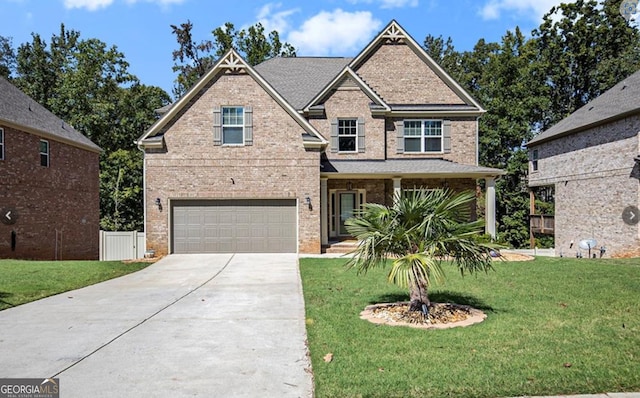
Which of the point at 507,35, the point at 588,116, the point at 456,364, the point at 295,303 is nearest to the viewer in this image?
the point at 456,364

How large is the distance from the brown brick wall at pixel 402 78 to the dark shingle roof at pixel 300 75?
89.2 inches

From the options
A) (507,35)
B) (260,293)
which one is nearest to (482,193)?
(507,35)

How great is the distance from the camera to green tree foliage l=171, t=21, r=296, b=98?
129ft

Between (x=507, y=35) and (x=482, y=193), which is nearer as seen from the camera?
(x=482, y=193)

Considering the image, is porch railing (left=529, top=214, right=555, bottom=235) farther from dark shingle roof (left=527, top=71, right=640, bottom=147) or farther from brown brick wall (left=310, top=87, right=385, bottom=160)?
brown brick wall (left=310, top=87, right=385, bottom=160)

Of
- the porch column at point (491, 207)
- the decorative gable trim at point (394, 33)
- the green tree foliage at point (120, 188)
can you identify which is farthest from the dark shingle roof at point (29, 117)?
the porch column at point (491, 207)

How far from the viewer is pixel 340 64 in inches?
997

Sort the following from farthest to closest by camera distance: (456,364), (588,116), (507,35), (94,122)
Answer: (507,35)
(94,122)
(588,116)
(456,364)

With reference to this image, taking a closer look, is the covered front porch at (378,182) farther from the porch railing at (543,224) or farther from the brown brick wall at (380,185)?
the porch railing at (543,224)

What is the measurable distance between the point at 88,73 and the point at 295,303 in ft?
103

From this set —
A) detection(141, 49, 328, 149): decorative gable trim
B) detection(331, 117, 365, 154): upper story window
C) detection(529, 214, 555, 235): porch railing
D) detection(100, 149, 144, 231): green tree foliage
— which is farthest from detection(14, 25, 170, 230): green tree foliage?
detection(529, 214, 555, 235): porch railing

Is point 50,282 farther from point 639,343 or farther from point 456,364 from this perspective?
point 639,343

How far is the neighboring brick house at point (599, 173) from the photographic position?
19.7 metres

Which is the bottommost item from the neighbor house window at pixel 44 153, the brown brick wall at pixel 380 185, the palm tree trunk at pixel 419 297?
the palm tree trunk at pixel 419 297
